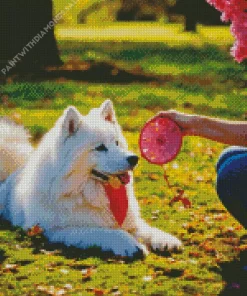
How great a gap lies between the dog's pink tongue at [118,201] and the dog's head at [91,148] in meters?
0.12

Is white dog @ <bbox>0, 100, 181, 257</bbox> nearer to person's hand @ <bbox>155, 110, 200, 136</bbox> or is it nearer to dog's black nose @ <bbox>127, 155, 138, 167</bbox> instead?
dog's black nose @ <bbox>127, 155, 138, 167</bbox>

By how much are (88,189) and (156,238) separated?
0.60 metres

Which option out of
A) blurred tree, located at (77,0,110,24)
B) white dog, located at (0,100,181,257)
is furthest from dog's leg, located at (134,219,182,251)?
blurred tree, located at (77,0,110,24)

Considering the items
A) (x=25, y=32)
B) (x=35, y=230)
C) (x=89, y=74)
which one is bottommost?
(x=35, y=230)

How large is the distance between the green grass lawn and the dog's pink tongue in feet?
1.24

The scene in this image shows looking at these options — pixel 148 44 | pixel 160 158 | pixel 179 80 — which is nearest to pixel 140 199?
pixel 160 158

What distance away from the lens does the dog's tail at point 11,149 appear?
596cm

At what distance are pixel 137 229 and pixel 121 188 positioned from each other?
0.37 meters

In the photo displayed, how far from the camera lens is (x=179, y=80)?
47.6 ft

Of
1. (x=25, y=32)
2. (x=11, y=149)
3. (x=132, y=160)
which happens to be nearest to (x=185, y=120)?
(x=132, y=160)

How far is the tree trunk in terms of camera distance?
576 inches

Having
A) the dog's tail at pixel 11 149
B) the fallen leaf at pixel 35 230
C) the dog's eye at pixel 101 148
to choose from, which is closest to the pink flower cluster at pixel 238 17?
the dog's eye at pixel 101 148

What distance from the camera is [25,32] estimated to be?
14.7 meters

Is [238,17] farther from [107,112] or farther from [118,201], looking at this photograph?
[118,201]
